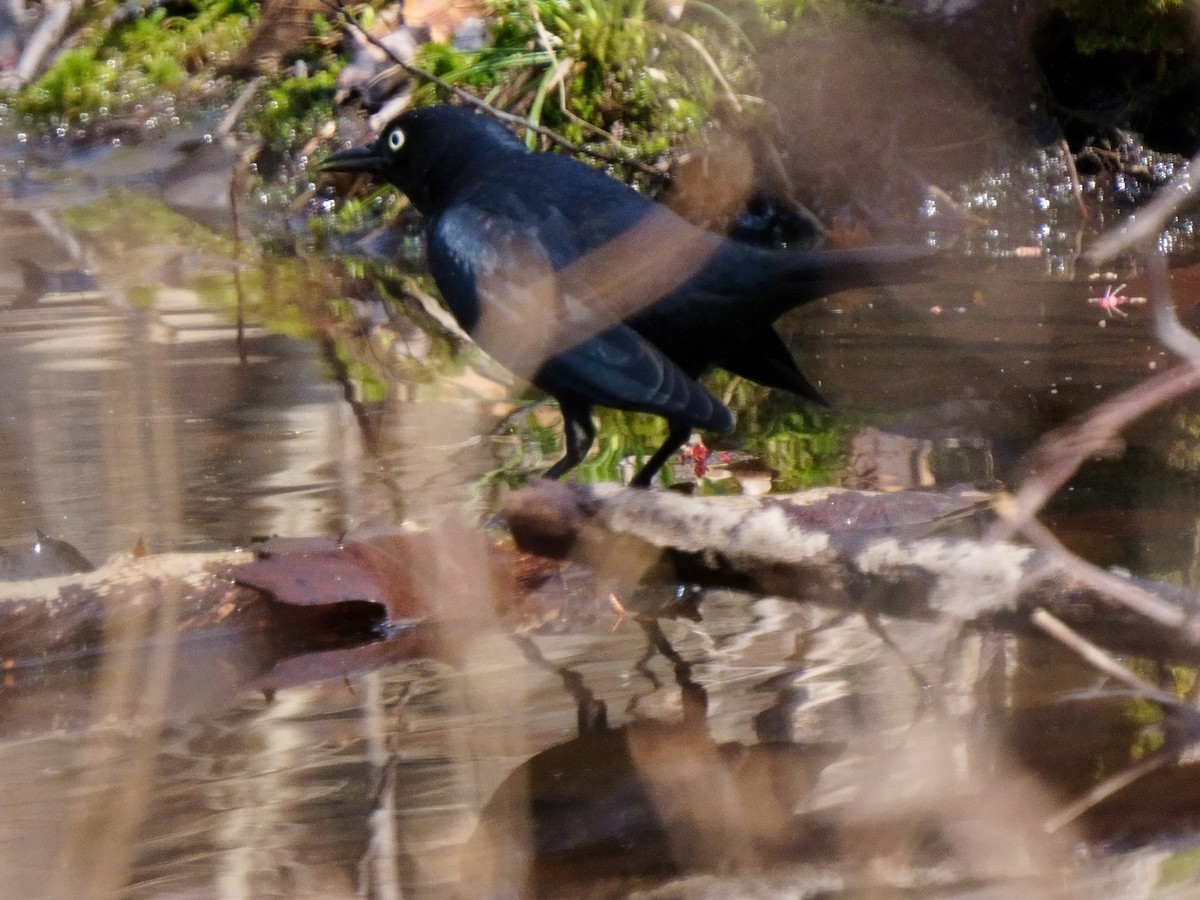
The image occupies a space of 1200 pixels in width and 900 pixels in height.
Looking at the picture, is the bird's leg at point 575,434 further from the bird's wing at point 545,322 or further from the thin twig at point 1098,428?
the thin twig at point 1098,428

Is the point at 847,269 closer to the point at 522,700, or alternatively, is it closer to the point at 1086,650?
the point at 522,700

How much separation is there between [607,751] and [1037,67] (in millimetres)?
6968

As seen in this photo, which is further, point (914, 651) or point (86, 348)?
point (86, 348)

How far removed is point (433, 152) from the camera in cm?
442

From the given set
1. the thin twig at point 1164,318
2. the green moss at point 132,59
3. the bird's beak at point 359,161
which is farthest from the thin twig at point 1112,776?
the green moss at point 132,59

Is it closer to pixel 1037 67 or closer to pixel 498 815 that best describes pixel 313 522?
pixel 498 815

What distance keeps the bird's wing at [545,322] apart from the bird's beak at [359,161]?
0.84 m

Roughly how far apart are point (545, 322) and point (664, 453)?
388 mm

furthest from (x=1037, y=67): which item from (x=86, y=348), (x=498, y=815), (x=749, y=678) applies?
(x=498, y=815)

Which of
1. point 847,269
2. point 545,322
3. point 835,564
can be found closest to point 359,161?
point 545,322

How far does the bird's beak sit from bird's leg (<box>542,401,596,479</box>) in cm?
141

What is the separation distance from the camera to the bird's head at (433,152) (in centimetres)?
427

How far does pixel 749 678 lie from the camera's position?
2.23 m

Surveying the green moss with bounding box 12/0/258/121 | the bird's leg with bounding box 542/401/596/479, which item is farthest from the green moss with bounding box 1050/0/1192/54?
the green moss with bounding box 12/0/258/121
